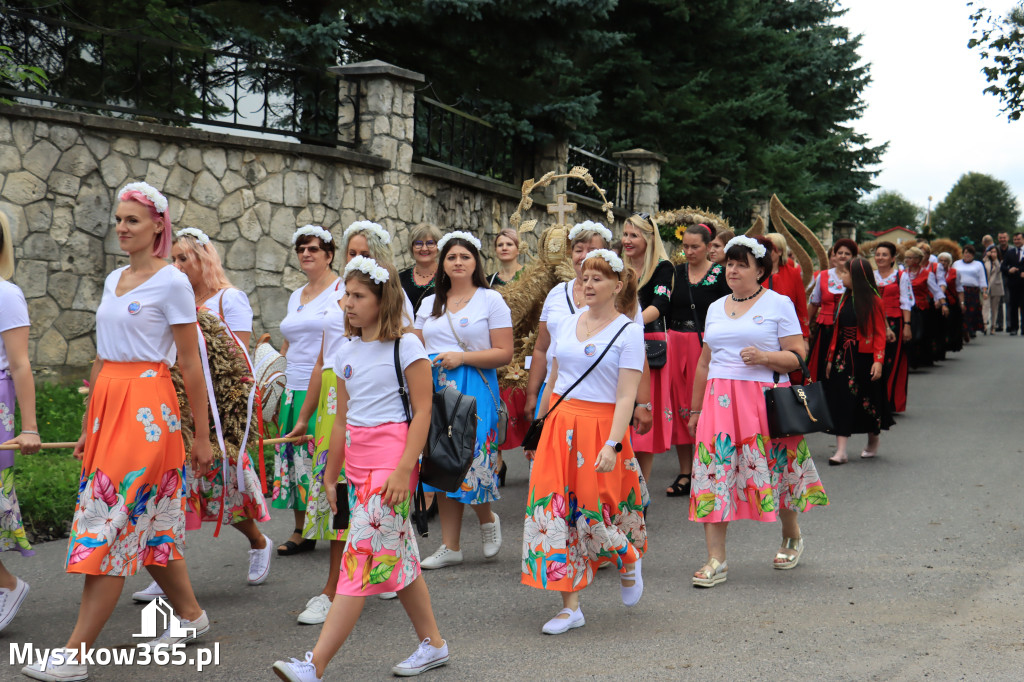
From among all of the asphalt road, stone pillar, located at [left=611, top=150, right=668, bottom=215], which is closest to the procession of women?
the asphalt road

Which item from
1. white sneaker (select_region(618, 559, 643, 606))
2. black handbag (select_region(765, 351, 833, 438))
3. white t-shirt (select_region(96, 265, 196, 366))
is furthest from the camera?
black handbag (select_region(765, 351, 833, 438))

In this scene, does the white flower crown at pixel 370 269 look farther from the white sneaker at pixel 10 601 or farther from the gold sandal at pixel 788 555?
the gold sandal at pixel 788 555

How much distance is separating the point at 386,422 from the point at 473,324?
6.43 feet

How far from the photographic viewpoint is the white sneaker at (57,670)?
13.7 ft

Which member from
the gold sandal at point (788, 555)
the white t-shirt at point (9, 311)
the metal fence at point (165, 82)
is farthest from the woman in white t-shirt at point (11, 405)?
the metal fence at point (165, 82)

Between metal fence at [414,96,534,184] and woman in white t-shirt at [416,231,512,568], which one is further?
metal fence at [414,96,534,184]

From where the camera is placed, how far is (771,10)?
2734cm

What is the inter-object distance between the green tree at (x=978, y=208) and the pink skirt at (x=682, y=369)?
383 feet

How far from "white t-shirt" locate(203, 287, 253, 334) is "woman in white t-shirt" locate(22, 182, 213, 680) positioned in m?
1.10

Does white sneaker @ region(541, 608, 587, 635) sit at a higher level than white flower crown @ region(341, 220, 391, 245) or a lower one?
lower

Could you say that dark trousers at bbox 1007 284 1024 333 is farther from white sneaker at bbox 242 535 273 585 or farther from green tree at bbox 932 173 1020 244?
green tree at bbox 932 173 1020 244

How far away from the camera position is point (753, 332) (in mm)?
5945

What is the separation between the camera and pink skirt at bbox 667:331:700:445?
27.2 feet

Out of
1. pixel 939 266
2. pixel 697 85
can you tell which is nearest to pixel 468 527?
pixel 939 266
